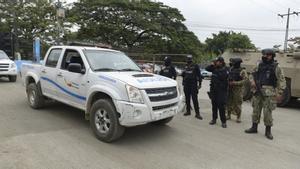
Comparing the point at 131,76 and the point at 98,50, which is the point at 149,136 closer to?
the point at 131,76

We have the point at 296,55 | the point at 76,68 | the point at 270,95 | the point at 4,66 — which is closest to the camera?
the point at 76,68

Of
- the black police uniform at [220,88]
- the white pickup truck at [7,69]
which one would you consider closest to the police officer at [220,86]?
the black police uniform at [220,88]

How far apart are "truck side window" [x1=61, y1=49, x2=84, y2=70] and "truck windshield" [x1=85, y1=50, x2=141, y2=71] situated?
26 centimetres

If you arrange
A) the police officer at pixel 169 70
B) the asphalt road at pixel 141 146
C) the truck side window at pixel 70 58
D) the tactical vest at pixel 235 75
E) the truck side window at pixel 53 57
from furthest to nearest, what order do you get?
the police officer at pixel 169 70 < the tactical vest at pixel 235 75 < the truck side window at pixel 53 57 < the truck side window at pixel 70 58 < the asphalt road at pixel 141 146

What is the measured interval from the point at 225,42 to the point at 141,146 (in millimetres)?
60933

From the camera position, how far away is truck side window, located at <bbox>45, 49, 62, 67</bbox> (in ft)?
22.6

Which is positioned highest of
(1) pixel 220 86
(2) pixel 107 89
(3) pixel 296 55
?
(3) pixel 296 55

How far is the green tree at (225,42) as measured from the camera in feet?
195

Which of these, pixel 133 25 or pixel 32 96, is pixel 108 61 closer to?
pixel 32 96

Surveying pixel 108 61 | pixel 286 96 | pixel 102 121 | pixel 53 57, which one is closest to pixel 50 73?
pixel 53 57

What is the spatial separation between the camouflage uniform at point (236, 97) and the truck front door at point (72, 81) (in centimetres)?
382

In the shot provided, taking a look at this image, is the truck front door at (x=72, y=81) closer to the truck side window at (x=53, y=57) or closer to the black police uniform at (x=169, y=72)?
the truck side window at (x=53, y=57)

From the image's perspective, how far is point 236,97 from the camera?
24.8ft

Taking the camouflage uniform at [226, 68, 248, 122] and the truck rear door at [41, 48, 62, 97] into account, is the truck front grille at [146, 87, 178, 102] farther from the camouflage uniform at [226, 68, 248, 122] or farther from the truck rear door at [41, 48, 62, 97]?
the truck rear door at [41, 48, 62, 97]
